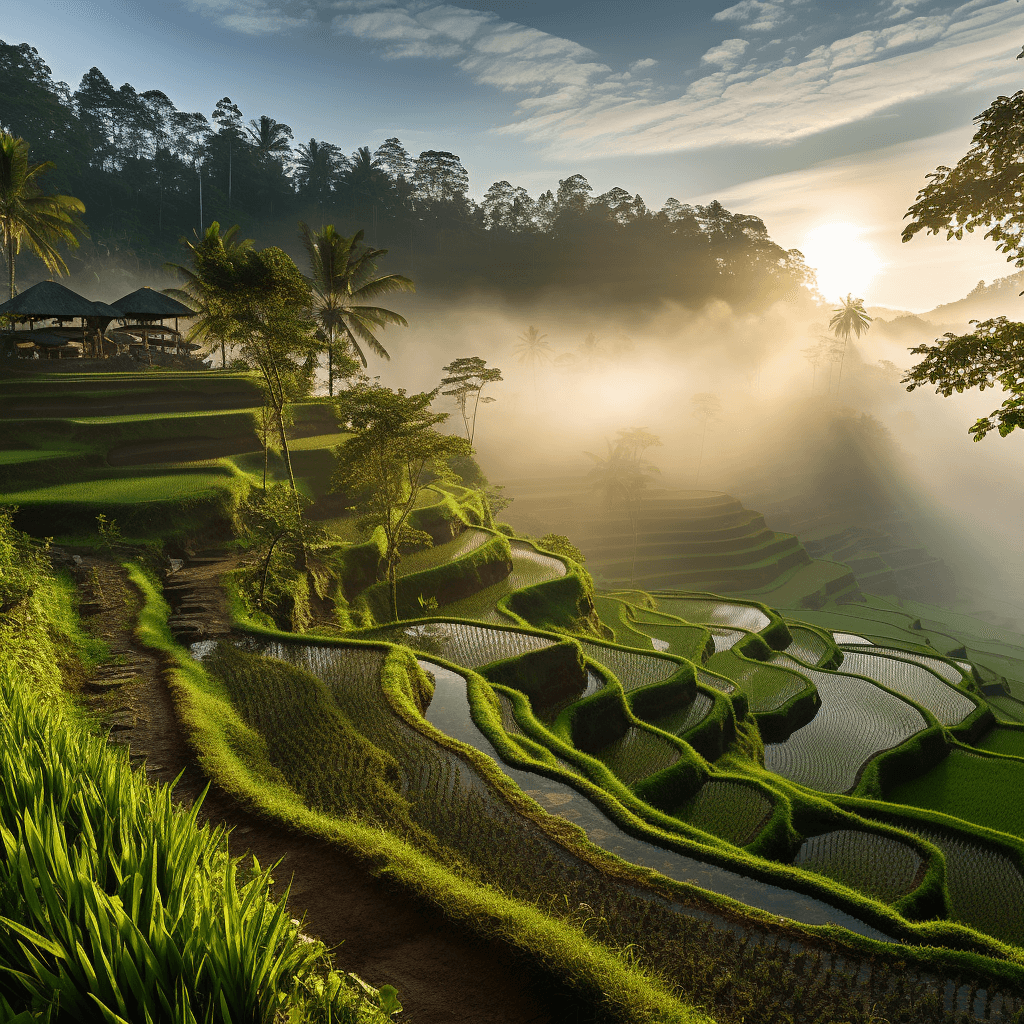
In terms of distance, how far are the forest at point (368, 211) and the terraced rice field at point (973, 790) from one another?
6284 centimetres

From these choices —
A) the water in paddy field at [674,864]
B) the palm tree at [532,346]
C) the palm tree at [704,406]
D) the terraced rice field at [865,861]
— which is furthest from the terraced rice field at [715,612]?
the palm tree at [532,346]

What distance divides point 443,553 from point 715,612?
1428 cm

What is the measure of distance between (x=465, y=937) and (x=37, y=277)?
61.2 metres

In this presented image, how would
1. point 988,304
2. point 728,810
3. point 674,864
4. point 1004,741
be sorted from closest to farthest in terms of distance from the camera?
1. point 674,864
2. point 728,810
3. point 1004,741
4. point 988,304

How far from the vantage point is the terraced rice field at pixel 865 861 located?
8422 millimetres

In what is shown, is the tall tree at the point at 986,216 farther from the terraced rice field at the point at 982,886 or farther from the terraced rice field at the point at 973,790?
the terraced rice field at the point at 973,790

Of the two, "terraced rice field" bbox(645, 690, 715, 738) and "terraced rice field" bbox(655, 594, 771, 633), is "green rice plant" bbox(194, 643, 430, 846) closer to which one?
"terraced rice field" bbox(645, 690, 715, 738)

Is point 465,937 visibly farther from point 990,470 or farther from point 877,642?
point 990,470

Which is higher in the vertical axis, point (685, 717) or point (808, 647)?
point (685, 717)

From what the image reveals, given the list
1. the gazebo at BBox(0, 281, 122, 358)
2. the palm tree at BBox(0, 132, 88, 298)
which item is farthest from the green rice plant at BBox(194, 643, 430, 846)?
the palm tree at BBox(0, 132, 88, 298)

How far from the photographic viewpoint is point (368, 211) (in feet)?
247

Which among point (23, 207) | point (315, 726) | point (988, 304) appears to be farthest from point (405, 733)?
point (988, 304)

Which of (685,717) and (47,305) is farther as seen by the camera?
(47,305)

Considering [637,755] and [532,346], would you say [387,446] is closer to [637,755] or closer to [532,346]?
[637,755]
